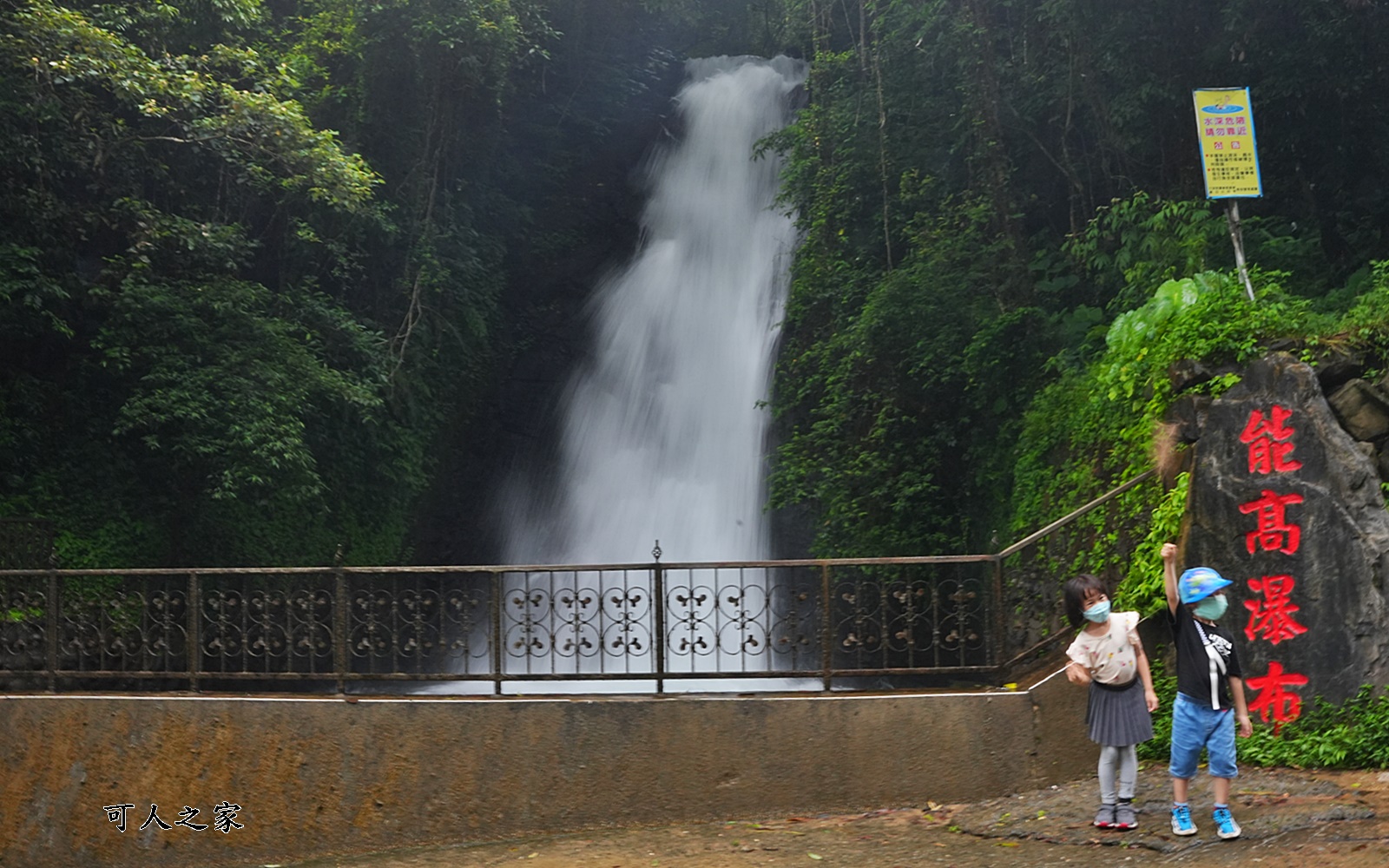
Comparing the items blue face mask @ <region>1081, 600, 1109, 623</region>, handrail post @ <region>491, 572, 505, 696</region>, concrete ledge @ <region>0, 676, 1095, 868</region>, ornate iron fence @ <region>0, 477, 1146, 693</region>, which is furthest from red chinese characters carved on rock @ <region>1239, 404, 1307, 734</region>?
handrail post @ <region>491, 572, 505, 696</region>

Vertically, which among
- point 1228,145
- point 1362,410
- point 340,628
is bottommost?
point 340,628

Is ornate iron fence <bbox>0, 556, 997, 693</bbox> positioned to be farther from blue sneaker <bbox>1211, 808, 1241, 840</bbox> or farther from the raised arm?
blue sneaker <bbox>1211, 808, 1241, 840</bbox>

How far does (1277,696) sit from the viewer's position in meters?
7.07

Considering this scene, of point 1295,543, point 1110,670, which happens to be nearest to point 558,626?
point 1110,670

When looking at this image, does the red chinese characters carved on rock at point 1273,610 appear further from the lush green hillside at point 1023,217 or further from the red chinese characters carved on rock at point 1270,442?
the lush green hillside at point 1023,217

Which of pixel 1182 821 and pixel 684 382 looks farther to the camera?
pixel 684 382

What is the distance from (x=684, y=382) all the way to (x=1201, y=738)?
43.6ft

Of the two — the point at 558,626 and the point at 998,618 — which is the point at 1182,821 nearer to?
the point at 998,618

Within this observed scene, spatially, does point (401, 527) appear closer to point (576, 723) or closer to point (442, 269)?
point (442, 269)

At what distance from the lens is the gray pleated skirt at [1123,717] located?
19.6 feet

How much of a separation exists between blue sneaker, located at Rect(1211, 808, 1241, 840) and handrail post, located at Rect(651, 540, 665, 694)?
11.2ft

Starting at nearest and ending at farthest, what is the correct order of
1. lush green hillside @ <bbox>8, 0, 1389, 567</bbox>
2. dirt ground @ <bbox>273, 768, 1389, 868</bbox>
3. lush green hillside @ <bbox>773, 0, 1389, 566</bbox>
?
dirt ground @ <bbox>273, 768, 1389, 868</bbox> < lush green hillside @ <bbox>773, 0, 1389, 566</bbox> < lush green hillside @ <bbox>8, 0, 1389, 567</bbox>

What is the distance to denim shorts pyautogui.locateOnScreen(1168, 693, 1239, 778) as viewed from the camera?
5750 mm

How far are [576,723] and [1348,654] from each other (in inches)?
186
